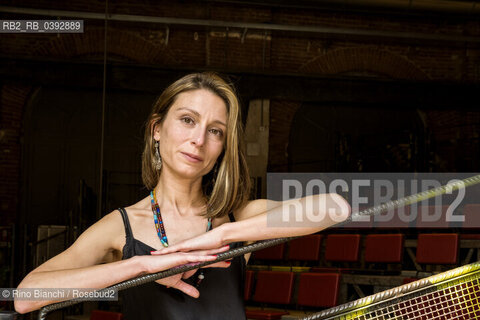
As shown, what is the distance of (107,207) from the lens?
7930 mm

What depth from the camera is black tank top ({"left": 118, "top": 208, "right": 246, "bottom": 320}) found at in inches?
54.3

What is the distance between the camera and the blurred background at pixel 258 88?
934 cm

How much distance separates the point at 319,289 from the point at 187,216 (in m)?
3.74

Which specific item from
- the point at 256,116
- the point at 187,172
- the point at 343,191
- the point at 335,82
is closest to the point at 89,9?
the point at 256,116

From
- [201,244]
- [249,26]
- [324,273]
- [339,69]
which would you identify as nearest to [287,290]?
[324,273]

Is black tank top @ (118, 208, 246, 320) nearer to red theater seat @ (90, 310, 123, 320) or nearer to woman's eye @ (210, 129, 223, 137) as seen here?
woman's eye @ (210, 129, 223, 137)

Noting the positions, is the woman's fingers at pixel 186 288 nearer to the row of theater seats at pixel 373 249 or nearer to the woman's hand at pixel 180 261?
the woman's hand at pixel 180 261

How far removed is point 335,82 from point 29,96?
4.64 metres

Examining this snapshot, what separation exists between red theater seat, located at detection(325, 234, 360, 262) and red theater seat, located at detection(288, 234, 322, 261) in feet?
0.67

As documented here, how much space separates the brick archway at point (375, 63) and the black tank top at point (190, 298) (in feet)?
29.9

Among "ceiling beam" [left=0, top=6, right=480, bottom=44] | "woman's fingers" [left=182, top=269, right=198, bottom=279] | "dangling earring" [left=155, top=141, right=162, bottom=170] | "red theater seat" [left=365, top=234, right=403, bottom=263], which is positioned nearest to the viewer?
"woman's fingers" [left=182, top=269, right=198, bottom=279]

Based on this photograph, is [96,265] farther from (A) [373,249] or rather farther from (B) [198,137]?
(A) [373,249]

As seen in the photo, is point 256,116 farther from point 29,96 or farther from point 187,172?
point 187,172

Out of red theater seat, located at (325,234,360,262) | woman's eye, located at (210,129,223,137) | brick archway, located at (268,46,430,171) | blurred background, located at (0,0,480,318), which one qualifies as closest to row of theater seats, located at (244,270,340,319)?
red theater seat, located at (325,234,360,262)
